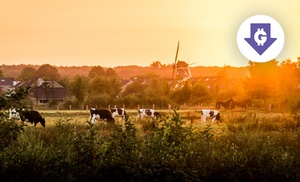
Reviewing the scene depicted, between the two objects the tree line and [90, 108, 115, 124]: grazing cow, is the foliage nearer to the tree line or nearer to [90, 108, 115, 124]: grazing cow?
[90, 108, 115, 124]: grazing cow

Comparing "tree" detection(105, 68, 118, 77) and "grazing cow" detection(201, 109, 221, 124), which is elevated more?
"tree" detection(105, 68, 118, 77)

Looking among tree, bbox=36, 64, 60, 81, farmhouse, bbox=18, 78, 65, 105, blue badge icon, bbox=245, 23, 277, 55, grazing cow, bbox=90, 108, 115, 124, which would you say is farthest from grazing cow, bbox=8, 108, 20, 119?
tree, bbox=36, 64, 60, 81

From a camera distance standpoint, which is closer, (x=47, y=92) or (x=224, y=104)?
(x=224, y=104)

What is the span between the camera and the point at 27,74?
5794cm

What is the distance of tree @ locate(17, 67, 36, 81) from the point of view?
5548cm

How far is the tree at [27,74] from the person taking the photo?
5548cm

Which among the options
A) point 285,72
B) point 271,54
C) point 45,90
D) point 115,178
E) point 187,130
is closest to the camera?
point 115,178

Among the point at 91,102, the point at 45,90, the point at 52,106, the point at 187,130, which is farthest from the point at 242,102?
the point at 187,130

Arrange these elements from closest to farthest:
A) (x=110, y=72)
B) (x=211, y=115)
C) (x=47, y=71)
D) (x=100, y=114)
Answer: (x=211, y=115) → (x=100, y=114) → (x=47, y=71) → (x=110, y=72)

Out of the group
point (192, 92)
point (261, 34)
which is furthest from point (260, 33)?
point (192, 92)

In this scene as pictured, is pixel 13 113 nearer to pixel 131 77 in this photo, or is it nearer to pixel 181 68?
pixel 131 77

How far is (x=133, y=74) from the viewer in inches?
2884

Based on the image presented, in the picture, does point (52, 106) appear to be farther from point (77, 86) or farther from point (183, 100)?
point (183, 100)

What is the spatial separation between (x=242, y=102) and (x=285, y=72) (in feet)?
40.2
